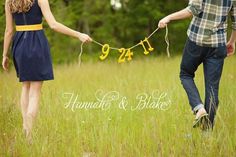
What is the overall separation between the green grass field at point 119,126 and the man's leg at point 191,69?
0.25 metres

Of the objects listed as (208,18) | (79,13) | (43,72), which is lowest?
(79,13)

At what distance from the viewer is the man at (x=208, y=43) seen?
4.46 metres

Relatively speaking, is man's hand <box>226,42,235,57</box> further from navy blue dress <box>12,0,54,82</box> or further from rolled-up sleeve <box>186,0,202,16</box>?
navy blue dress <box>12,0,54,82</box>

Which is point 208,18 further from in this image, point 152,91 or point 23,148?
point 152,91

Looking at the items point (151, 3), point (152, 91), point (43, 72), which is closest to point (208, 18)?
point (43, 72)

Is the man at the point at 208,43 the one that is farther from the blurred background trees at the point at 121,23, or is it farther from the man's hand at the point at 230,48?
the blurred background trees at the point at 121,23

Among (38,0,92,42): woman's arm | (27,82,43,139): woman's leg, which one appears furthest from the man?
(27,82,43,139): woman's leg

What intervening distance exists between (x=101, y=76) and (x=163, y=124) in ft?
14.0

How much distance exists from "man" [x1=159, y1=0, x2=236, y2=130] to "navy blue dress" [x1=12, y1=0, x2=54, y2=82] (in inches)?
43.7

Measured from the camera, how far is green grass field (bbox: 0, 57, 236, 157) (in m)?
4.10

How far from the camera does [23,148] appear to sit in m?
4.20

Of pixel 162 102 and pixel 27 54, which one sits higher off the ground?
pixel 27 54

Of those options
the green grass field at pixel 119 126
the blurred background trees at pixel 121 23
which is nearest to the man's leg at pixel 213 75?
the green grass field at pixel 119 126

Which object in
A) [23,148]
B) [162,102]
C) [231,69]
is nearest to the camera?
[23,148]
